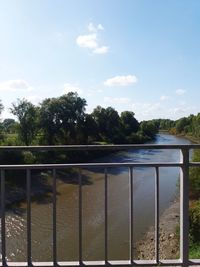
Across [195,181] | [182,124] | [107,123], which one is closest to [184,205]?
[195,181]

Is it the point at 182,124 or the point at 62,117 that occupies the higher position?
the point at 182,124

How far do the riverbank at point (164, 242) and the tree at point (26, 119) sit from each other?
2415 cm

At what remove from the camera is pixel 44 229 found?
1570 centimetres

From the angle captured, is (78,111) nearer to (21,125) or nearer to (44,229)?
(21,125)

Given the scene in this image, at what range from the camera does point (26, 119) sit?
40000mm

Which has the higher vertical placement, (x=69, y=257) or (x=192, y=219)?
(x=192, y=219)

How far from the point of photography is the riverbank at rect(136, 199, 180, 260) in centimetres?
1209

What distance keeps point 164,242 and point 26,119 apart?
93.7 feet

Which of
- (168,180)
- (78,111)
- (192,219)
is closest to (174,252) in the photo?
(192,219)

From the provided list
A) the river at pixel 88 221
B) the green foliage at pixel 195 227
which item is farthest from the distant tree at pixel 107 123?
the green foliage at pixel 195 227

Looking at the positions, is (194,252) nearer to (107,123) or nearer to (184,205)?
(184,205)

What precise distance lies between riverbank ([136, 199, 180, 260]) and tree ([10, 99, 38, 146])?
2415cm

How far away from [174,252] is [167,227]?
160 inches

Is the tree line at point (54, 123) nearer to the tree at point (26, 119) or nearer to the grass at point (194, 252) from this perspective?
the tree at point (26, 119)
